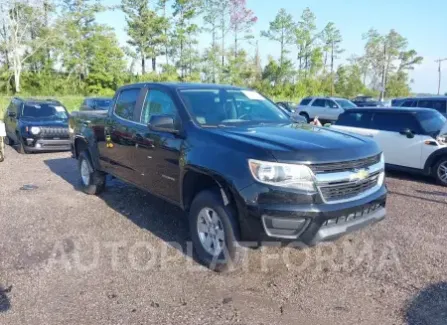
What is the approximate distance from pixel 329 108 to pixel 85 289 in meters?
19.4

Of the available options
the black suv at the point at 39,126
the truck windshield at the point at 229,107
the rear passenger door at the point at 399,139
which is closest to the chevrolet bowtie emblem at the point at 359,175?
the truck windshield at the point at 229,107

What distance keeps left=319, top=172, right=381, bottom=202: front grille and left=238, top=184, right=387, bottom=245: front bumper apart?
0.07 metres

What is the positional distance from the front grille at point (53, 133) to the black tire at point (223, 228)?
28.6 feet

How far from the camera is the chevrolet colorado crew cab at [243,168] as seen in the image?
10.8 ft

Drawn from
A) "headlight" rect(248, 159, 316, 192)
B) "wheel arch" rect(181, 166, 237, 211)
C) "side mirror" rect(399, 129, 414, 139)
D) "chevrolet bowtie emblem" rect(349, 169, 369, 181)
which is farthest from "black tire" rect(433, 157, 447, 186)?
"wheel arch" rect(181, 166, 237, 211)

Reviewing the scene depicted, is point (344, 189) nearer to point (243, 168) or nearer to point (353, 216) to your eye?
point (353, 216)

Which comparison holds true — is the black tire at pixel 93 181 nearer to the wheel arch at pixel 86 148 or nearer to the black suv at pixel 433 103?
the wheel arch at pixel 86 148

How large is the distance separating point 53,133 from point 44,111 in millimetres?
1351

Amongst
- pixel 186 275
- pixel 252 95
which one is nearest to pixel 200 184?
pixel 186 275

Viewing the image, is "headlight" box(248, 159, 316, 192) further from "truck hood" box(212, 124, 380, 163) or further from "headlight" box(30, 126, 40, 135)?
"headlight" box(30, 126, 40, 135)

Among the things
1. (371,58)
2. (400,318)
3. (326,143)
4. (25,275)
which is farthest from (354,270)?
(371,58)

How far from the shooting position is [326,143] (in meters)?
3.58

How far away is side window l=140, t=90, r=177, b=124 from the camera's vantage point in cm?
447

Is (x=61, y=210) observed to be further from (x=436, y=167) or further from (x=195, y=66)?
(x=195, y=66)
